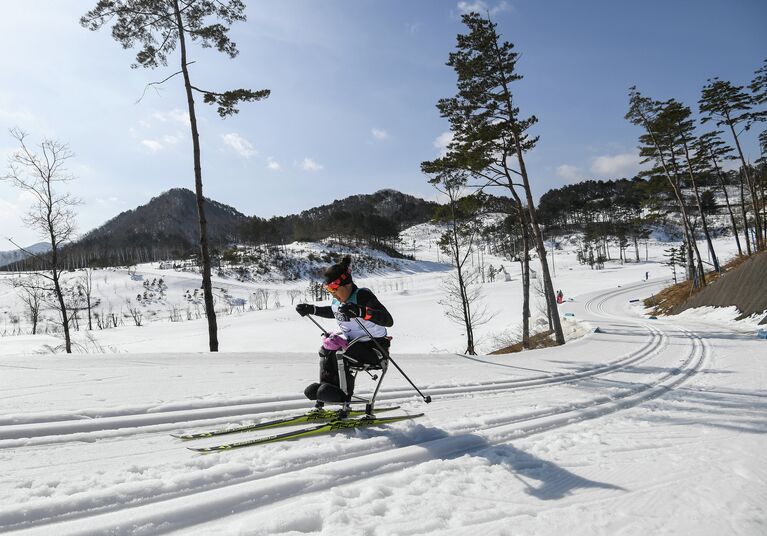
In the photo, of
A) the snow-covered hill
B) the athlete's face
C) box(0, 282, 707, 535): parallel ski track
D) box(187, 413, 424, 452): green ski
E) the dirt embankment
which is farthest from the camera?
the dirt embankment

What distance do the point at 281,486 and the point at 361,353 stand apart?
5.31 ft

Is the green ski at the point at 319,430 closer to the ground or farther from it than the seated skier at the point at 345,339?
closer to the ground

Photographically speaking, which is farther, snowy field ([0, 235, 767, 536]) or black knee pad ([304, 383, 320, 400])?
black knee pad ([304, 383, 320, 400])

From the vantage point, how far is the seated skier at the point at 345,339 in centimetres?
411

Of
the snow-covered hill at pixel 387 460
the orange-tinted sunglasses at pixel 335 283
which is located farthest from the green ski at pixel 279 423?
the orange-tinted sunglasses at pixel 335 283

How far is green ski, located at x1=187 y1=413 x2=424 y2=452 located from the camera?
3.51m

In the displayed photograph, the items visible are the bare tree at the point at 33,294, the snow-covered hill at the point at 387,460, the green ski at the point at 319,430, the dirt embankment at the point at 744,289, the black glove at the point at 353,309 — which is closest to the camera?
the snow-covered hill at the point at 387,460

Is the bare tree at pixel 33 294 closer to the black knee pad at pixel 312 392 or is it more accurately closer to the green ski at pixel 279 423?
the green ski at pixel 279 423

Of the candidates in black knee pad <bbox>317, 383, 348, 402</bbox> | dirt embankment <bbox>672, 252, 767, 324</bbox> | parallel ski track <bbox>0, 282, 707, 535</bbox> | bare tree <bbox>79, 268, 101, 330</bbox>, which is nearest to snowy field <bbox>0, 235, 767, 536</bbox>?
parallel ski track <bbox>0, 282, 707, 535</bbox>

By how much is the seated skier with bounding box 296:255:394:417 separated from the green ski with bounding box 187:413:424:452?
0.15 m

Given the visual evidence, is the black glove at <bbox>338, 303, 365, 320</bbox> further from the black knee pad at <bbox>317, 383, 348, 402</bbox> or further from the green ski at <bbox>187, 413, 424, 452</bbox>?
the green ski at <bbox>187, 413, 424, 452</bbox>

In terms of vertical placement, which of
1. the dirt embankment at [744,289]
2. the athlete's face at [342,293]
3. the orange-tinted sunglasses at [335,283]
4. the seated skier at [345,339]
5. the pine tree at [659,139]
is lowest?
the dirt embankment at [744,289]

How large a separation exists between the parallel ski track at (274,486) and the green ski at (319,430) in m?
0.60

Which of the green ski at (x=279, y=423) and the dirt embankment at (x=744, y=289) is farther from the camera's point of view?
the dirt embankment at (x=744, y=289)
